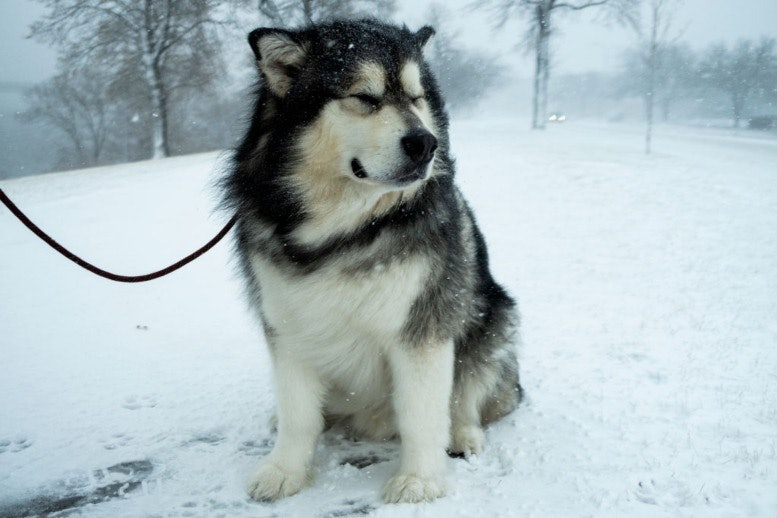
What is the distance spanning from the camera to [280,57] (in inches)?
101

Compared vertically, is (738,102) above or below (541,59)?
below

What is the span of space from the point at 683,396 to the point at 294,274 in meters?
2.81

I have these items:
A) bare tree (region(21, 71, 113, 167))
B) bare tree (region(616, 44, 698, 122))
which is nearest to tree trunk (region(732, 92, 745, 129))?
bare tree (region(616, 44, 698, 122))

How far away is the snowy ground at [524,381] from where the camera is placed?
2.67 metres

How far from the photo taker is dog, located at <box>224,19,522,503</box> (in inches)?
96.2

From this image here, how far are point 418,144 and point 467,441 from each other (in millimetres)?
1724

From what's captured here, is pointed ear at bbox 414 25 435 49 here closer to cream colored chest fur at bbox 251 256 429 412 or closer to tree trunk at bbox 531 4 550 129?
cream colored chest fur at bbox 251 256 429 412

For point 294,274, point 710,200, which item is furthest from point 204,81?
point 294,274

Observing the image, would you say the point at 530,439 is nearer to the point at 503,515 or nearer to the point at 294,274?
the point at 503,515

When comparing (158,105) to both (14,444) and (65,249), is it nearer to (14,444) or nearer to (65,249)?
(14,444)

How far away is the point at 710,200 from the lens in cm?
1172

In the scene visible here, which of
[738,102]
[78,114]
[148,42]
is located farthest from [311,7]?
[738,102]

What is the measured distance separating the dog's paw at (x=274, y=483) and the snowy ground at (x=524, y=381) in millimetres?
65

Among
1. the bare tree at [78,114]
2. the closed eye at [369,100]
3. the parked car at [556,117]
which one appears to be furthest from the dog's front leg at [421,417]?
the bare tree at [78,114]
